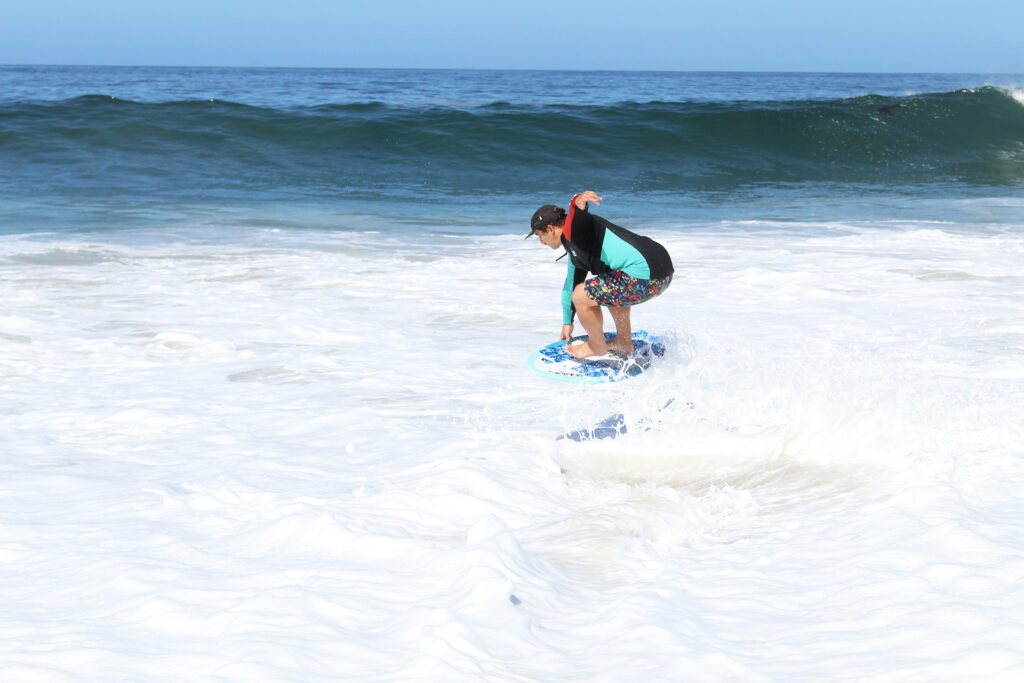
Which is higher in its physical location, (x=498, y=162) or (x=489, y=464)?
(x=498, y=162)

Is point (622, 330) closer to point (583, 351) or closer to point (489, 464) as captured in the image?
point (583, 351)

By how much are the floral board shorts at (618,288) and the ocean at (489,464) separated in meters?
0.46

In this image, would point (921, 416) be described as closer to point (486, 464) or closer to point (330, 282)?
point (486, 464)

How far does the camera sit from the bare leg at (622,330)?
569 centimetres

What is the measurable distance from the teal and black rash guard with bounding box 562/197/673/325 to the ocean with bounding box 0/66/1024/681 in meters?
0.60

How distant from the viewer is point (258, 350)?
619 cm

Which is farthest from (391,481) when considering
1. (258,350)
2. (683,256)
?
(683,256)

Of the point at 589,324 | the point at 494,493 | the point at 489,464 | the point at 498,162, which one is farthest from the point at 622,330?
the point at 498,162

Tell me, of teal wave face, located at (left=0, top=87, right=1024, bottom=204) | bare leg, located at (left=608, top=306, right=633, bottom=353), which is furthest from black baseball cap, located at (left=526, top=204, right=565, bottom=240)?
teal wave face, located at (left=0, top=87, right=1024, bottom=204)

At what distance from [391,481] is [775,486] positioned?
1673 mm

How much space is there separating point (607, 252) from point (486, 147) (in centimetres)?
1547

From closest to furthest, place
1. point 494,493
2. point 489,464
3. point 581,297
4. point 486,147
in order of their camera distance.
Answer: point 494,493 < point 489,464 < point 581,297 < point 486,147

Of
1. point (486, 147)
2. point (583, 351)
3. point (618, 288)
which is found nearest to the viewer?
point (618, 288)

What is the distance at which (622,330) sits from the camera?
5.78 metres
